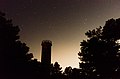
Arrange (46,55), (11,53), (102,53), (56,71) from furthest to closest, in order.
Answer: (56,71) < (46,55) < (102,53) < (11,53)

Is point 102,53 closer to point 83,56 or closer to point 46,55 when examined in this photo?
point 83,56

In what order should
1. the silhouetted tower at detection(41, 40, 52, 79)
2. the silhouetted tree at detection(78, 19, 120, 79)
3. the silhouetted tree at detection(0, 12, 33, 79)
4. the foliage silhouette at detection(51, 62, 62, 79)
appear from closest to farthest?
the silhouetted tree at detection(0, 12, 33, 79) < the silhouetted tree at detection(78, 19, 120, 79) < the silhouetted tower at detection(41, 40, 52, 79) < the foliage silhouette at detection(51, 62, 62, 79)

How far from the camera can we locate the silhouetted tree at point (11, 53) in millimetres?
39237

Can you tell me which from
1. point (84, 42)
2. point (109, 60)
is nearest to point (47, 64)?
point (84, 42)

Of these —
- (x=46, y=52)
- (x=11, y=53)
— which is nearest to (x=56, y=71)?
(x=46, y=52)

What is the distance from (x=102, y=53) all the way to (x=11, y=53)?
14.5 metres

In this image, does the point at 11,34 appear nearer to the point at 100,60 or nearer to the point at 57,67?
the point at 100,60

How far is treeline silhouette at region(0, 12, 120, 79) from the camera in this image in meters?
39.8

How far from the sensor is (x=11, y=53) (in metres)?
40.4

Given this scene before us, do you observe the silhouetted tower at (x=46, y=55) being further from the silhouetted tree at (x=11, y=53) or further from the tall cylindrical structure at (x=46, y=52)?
the silhouetted tree at (x=11, y=53)

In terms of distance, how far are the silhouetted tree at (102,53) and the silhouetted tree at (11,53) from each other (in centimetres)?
1050

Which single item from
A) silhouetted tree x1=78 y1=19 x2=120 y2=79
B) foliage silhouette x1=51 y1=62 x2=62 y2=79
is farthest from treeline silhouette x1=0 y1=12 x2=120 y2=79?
foliage silhouette x1=51 y1=62 x2=62 y2=79

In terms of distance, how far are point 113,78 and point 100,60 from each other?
3347 millimetres

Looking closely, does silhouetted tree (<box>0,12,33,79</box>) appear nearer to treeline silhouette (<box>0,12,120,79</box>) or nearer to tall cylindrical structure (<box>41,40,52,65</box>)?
treeline silhouette (<box>0,12,120,79</box>)
